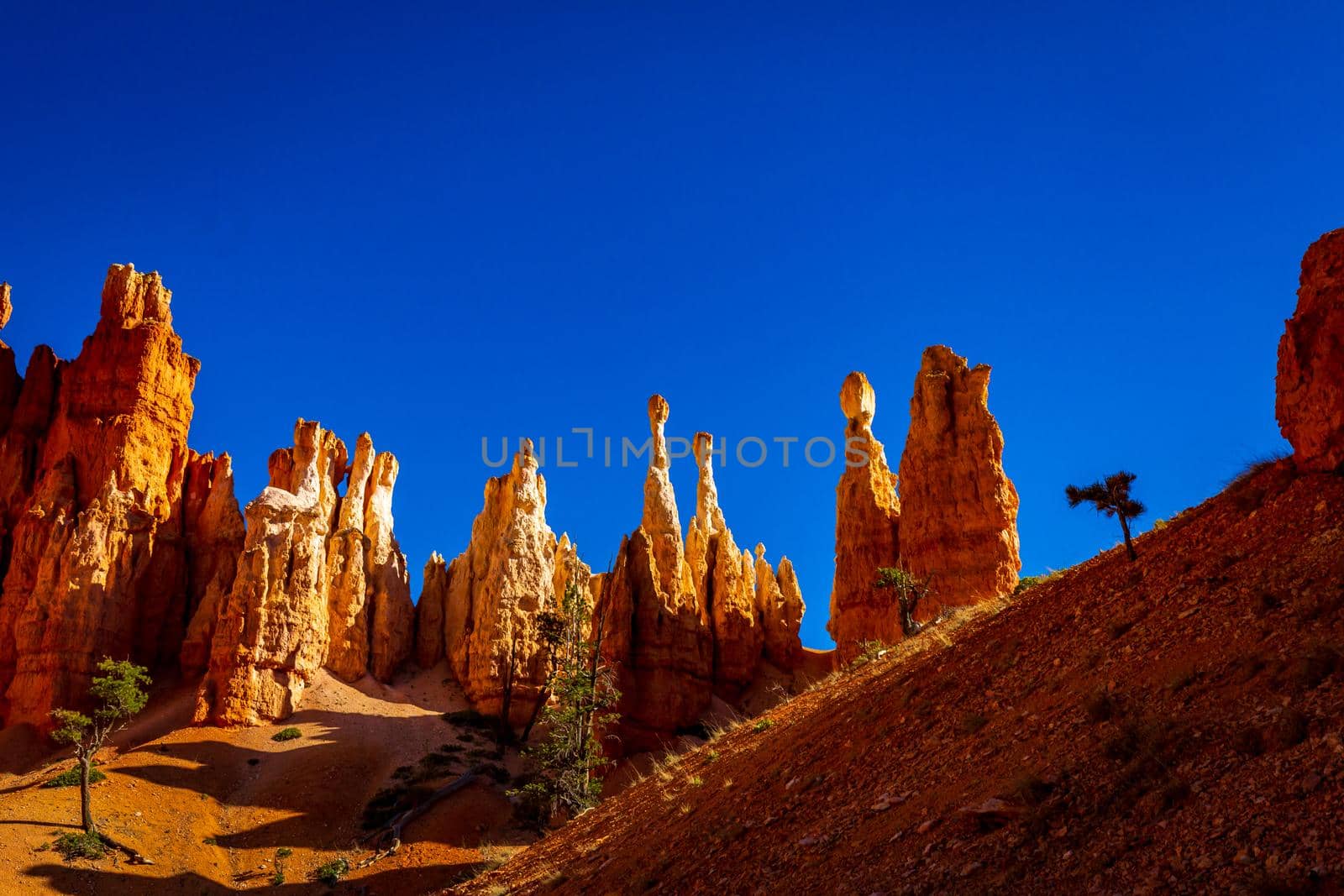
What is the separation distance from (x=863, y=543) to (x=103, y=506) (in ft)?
155

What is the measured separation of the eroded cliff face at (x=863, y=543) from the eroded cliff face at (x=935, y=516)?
0.05 meters

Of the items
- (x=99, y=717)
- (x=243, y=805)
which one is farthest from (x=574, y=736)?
(x=99, y=717)

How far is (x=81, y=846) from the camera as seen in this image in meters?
34.3

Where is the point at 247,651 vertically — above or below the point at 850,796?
above

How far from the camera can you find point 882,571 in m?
37.3

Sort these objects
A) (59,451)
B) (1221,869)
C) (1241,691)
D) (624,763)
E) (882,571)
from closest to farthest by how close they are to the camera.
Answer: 1. (1221,869)
2. (1241,691)
3. (882,571)
4. (624,763)
5. (59,451)

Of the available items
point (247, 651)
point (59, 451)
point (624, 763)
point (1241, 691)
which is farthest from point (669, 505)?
point (1241, 691)

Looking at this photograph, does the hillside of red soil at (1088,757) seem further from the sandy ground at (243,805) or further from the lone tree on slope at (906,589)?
the sandy ground at (243,805)

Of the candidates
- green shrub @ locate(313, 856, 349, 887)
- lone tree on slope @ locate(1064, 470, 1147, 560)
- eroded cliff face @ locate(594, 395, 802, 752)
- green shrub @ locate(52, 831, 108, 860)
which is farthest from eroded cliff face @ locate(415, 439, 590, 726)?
lone tree on slope @ locate(1064, 470, 1147, 560)

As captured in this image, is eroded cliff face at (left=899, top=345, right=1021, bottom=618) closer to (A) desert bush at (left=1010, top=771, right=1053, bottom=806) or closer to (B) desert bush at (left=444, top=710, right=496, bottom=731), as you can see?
(B) desert bush at (left=444, top=710, right=496, bottom=731)

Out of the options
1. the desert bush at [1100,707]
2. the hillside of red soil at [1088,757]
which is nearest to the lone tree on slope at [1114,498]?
Answer: the hillside of red soil at [1088,757]

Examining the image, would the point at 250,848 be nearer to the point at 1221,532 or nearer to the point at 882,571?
the point at 882,571

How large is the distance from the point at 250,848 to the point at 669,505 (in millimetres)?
34003

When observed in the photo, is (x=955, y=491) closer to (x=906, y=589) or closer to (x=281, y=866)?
(x=906, y=589)
